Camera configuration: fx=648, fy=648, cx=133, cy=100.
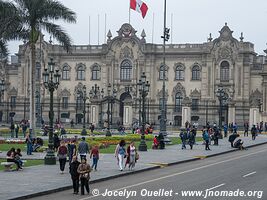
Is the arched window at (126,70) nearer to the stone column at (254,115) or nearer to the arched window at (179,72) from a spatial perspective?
the arched window at (179,72)

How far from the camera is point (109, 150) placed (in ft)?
140

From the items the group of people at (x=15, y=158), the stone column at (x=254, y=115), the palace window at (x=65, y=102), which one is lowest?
the group of people at (x=15, y=158)

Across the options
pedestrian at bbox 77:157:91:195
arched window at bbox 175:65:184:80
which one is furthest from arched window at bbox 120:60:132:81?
pedestrian at bbox 77:157:91:195

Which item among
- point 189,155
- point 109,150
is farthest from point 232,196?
point 109,150

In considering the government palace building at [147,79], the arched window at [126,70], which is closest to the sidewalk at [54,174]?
the government palace building at [147,79]

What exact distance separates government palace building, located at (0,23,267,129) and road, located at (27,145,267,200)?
46777mm

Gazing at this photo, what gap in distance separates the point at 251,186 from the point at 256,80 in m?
63.5

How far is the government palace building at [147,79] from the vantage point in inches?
3332

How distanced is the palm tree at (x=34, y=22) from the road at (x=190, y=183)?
17.6 meters

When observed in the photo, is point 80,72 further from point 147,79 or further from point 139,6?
point 139,6

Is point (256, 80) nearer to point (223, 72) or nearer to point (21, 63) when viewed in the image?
point (223, 72)

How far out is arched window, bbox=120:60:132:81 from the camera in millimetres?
91875

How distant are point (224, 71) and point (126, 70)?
14242 mm

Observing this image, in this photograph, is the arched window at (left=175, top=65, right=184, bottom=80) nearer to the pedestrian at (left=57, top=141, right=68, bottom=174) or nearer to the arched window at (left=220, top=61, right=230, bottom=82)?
the arched window at (left=220, top=61, right=230, bottom=82)
